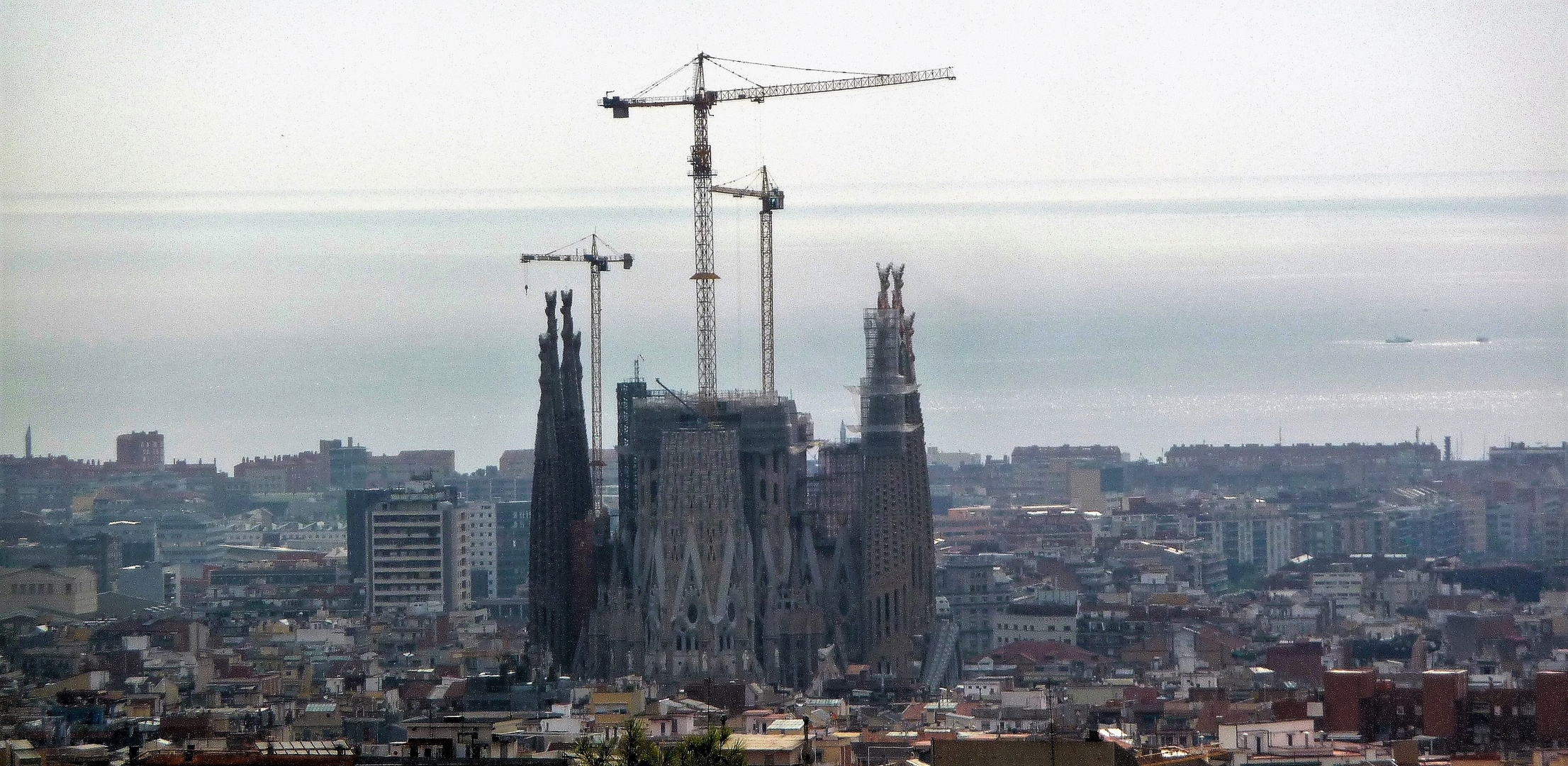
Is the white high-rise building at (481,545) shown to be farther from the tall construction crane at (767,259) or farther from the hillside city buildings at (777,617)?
the tall construction crane at (767,259)

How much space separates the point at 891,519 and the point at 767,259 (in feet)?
35.2

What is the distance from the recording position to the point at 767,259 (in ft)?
266

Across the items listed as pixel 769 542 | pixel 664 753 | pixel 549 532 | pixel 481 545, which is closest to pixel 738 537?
pixel 769 542

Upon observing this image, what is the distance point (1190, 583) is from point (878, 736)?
→ 2747 inches

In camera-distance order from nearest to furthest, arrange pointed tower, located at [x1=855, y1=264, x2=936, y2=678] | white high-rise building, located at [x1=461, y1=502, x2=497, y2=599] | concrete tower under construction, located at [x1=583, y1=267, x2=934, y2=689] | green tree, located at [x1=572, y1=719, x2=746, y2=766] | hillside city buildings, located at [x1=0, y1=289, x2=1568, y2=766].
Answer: green tree, located at [x1=572, y1=719, x2=746, y2=766], hillside city buildings, located at [x1=0, y1=289, x2=1568, y2=766], concrete tower under construction, located at [x1=583, y1=267, x2=934, y2=689], pointed tower, located at [x1=855, y1=264, x2=936, y2=678], white high-rise building, located at [x1=461, y1=502, x2=497, y2=599]

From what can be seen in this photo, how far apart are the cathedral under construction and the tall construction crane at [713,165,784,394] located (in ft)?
8.71

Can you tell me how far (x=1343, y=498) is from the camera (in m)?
143

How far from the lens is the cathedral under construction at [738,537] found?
6925 cm

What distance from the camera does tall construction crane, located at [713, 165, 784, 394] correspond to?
7938cm

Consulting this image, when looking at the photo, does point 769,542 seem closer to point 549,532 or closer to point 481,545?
point 549,532

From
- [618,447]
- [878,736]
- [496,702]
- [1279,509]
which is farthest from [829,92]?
[1279,509]

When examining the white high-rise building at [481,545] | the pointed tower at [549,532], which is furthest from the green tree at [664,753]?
the white high-rise building at [481,545]

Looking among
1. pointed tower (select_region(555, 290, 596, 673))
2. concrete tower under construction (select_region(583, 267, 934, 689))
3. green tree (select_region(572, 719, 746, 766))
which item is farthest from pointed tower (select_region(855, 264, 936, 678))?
green tree (select_region(572, 719, 746, 766))

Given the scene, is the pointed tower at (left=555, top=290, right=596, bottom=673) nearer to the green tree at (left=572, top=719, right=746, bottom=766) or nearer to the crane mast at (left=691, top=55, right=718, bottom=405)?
the crane mast at (left=691, top=55, right=718, bottom=405)
